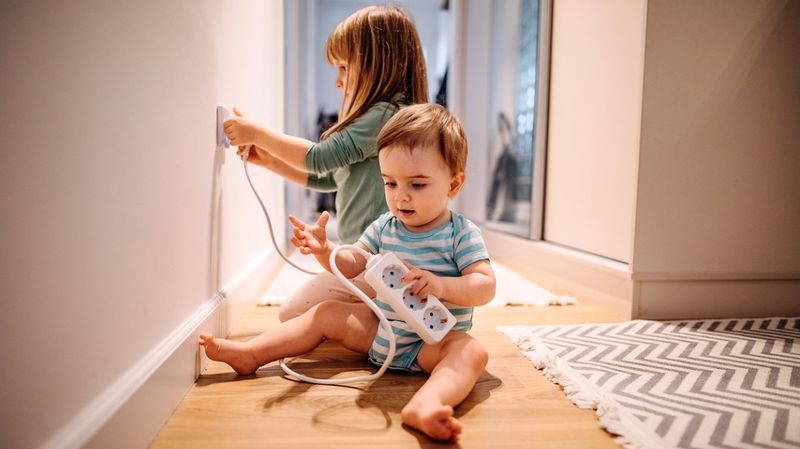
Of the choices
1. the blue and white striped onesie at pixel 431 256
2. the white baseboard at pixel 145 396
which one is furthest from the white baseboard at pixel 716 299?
the white baseboard at pixel 145 396

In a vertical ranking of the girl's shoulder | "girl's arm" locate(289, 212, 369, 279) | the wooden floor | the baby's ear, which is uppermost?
the girl's shoulder

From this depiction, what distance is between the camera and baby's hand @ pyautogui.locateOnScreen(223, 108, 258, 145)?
0.91 meters

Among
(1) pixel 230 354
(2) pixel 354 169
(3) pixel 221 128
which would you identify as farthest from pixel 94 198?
(2) pixel 354 169

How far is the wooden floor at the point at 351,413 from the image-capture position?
0.58m

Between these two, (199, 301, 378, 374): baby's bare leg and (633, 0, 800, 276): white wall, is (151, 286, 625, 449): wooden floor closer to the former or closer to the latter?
(199, 301, 378, 374): baby's bare leg

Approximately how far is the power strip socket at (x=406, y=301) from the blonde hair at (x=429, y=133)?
0.56 ft

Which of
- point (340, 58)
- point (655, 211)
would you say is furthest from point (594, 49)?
point (340, 58)

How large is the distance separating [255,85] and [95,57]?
3.09 feet

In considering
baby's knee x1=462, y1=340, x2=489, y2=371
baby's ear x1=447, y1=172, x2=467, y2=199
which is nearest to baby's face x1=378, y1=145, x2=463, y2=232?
baby's ear x1=447, y1=172, x2=467, y2=199

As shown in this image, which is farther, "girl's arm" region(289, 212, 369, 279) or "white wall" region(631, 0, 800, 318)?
"white wall" region(631, 0, 800, 318)

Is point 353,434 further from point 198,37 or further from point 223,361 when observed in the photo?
point 198,37

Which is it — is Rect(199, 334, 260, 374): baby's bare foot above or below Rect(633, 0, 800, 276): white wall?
below

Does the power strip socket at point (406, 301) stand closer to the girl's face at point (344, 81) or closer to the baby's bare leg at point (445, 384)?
the baby's bare leg at point (445, 384)

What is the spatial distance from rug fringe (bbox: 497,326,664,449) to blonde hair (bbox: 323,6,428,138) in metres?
0.56
